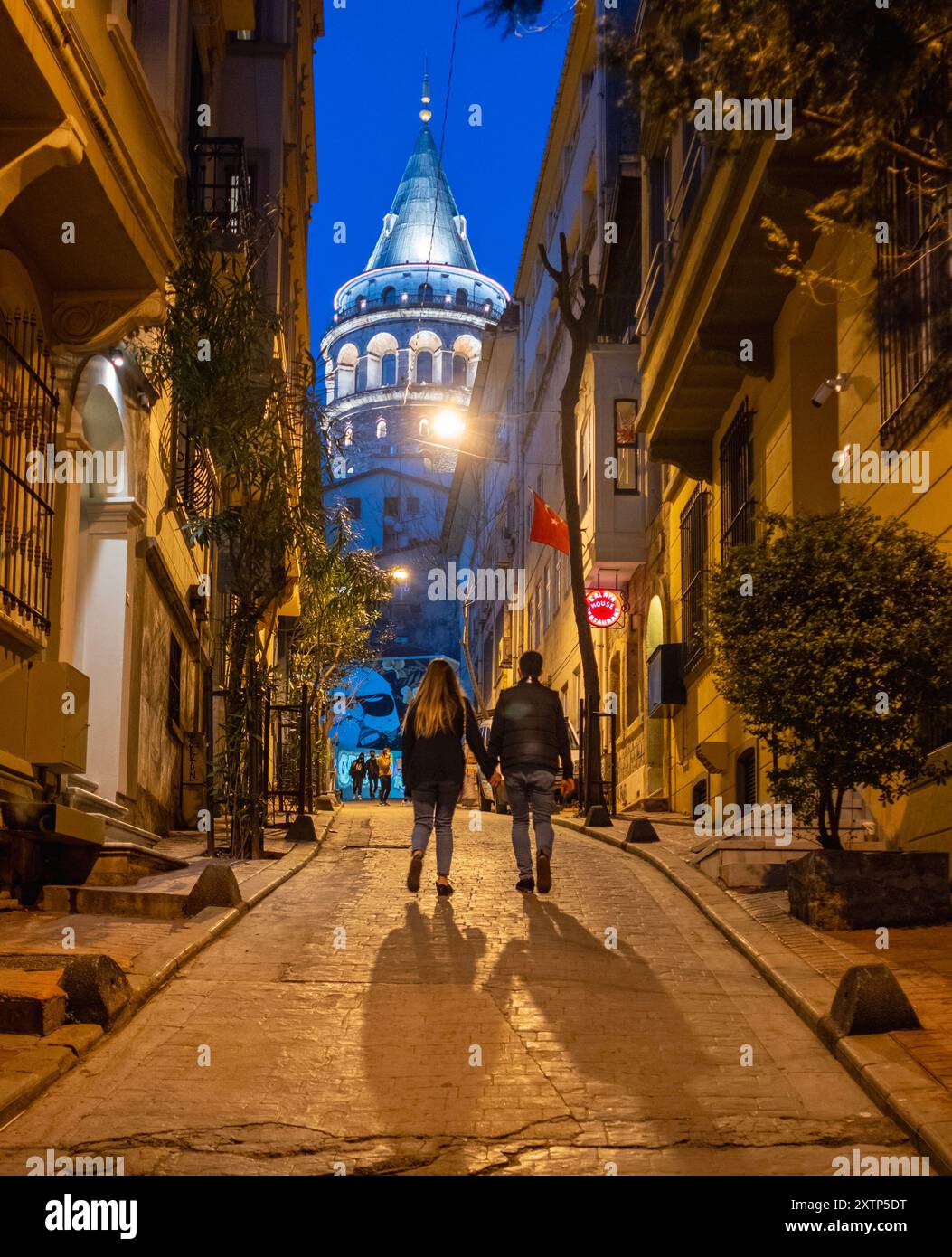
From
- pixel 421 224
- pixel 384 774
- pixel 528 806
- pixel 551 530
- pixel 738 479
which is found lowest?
pixel 528 806

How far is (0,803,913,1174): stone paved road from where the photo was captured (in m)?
6.18

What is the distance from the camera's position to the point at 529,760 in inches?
498

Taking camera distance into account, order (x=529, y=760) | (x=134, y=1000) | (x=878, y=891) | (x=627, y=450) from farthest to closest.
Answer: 1. (x=627, y=450)
2. (x=529, y=760)
3. (x=878, y=891)
4. (x=134, y=1000)

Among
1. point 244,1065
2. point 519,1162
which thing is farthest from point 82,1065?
point 519,1162

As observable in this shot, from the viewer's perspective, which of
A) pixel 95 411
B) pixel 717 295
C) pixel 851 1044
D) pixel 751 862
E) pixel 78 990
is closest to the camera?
pixel 851 1044

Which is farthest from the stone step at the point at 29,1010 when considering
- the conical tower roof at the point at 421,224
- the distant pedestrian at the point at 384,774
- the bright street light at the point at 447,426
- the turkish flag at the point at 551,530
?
the conical tower roof at the point at 421,224

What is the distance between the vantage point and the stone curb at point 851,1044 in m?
6.18

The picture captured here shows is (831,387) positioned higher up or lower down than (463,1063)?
higher up

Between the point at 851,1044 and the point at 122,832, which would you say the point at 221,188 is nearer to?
the point at 122,832

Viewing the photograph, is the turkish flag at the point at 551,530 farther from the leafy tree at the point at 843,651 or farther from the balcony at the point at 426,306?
the balcony at the point at 426,306

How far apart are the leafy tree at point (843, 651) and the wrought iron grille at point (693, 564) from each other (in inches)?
A: 388

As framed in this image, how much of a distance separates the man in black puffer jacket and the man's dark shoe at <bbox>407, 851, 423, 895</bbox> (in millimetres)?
784

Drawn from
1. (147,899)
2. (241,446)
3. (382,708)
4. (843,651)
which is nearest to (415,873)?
(147,899)

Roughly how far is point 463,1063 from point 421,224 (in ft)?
346
